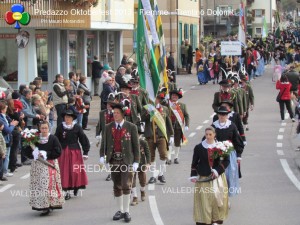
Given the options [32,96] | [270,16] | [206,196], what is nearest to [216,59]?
[32,96]

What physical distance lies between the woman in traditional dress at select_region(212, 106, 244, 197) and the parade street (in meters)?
0.49

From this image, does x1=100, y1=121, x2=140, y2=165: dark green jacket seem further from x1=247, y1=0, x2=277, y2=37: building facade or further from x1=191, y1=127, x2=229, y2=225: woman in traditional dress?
x1=247, y1=0, x2=277, y2=37: building facade

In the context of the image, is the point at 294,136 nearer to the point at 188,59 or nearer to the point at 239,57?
the point at 239,57

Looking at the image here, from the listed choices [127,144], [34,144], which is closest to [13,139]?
[34,144]

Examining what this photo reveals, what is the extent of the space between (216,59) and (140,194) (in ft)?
90.0

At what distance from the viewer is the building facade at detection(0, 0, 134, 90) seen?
28.3m

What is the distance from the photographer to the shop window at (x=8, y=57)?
30.1 metres

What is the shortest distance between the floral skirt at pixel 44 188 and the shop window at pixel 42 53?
56.3ft

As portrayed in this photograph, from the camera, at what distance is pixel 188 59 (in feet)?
155

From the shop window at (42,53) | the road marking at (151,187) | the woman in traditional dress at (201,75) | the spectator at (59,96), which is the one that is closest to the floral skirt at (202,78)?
the woman in traditional dress at (201,75)

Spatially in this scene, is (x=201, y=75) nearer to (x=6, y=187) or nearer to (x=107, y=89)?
(x=107, y=89)

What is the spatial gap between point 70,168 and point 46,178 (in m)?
1.10

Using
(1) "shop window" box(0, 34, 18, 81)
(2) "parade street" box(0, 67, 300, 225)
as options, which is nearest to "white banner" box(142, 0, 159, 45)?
(2) "parade street" box(0, 67, 300, 225)

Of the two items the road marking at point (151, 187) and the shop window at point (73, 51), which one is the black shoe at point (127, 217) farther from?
the shop window at point (73, 51)
